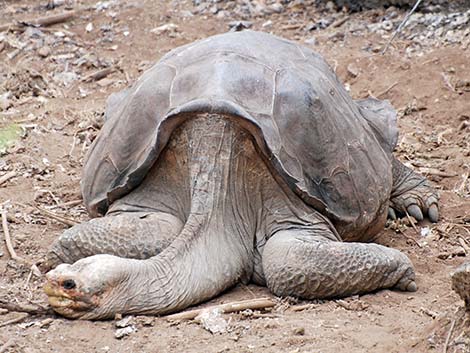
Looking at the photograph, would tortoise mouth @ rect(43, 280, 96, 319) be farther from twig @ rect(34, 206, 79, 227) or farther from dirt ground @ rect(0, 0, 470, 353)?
twig @ rect(34, 206, 79, 227)

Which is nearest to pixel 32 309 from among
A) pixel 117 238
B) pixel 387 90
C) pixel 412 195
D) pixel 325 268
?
pixel 117 238

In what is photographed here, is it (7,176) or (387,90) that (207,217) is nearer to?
(7,176)

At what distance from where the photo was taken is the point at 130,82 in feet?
31.6

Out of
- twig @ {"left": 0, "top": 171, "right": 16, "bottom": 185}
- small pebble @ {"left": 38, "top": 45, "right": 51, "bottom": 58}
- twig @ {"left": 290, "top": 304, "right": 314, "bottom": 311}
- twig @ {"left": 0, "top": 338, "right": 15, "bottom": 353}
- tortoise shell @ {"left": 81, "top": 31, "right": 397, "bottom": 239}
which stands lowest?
small pebble @ {"left": 38, "top": 45, "right": 51, "bottom": 58}

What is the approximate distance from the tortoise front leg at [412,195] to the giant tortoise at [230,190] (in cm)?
87

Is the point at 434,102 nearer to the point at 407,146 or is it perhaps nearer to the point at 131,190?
the point at 407,146

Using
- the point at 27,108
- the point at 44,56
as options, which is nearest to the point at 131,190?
the point at 27,108

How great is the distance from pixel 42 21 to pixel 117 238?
22.6ft

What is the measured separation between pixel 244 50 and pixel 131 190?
3.36 ft

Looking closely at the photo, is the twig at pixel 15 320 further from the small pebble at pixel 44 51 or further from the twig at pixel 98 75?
the small pebble at pixel 44 51

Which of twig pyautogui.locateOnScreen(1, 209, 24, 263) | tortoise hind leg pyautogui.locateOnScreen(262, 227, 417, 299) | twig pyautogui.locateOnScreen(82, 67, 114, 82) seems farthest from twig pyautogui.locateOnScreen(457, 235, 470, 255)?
twig pyautogui.locateOnScreen(82, 67, 114, 82)

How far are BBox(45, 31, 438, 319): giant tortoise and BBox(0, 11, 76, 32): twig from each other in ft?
18.9

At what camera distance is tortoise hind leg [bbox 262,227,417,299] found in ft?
16.5

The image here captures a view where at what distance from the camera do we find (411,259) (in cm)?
581
